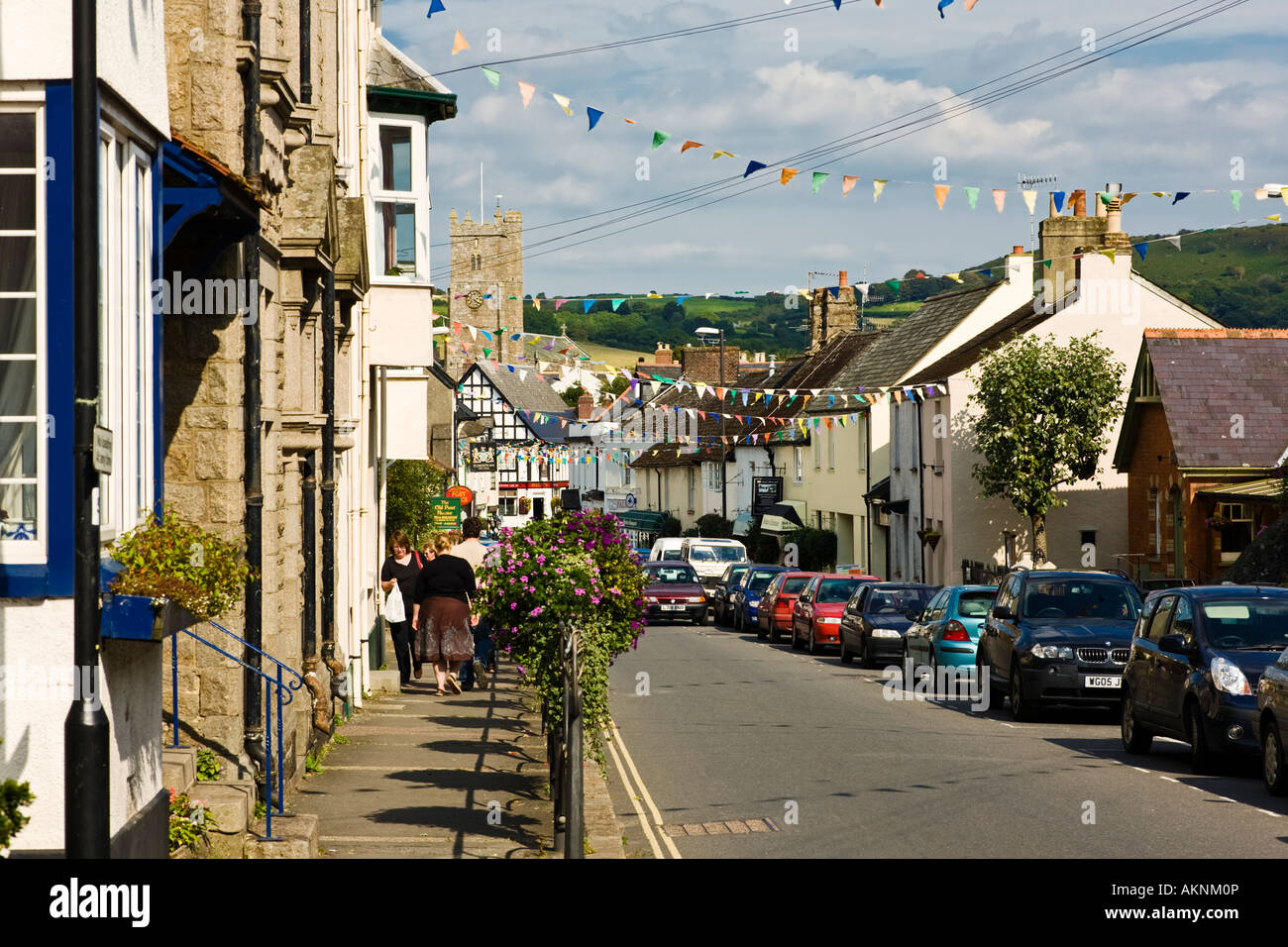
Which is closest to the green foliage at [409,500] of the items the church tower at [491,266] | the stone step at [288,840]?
the stone step at [288,840]

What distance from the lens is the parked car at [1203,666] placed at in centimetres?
1340

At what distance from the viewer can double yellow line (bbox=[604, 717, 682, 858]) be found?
408 inches

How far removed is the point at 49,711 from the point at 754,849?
4.88 m

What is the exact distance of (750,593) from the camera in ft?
131

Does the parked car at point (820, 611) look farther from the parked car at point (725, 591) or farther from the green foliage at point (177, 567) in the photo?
the green foliage at point (177, 567)

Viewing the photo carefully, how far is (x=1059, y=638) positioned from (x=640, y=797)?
23.0 ft

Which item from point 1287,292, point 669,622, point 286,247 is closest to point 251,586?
point 286,247

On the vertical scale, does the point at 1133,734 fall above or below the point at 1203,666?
below

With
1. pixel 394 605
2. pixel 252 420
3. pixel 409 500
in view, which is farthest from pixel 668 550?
pixel 252 420

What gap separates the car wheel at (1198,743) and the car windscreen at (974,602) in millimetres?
9341

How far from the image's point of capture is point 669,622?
145ft

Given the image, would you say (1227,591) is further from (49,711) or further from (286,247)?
(49,711)

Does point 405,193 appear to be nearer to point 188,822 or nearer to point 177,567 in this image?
point 188,822

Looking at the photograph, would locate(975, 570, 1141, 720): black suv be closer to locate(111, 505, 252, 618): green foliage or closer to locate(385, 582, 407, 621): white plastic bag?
locate(385, 582, 407, 621): white plastic bag
